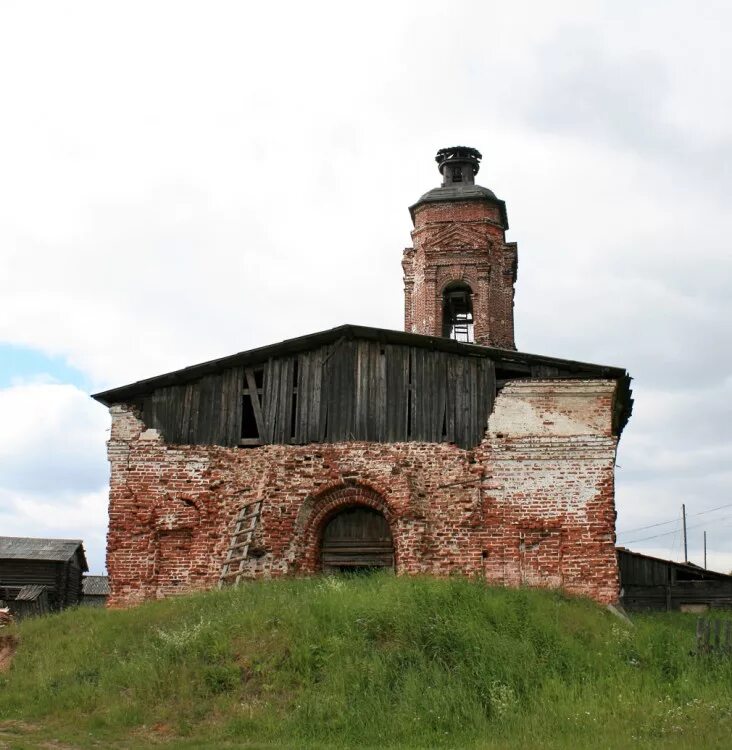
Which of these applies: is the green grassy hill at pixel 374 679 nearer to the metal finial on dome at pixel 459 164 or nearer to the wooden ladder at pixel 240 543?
the wooden ladder at pixel 240 543

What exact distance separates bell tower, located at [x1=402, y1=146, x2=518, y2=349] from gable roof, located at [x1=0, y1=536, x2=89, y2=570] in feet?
40.0

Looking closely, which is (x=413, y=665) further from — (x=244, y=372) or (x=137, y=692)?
A: (x=244, y=372)

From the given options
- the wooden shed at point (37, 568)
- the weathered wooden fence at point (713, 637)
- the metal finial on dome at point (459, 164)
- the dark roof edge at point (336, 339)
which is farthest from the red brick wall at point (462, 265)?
the weathered wooden fence at point (713, 637)

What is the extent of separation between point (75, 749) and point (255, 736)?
187 cm

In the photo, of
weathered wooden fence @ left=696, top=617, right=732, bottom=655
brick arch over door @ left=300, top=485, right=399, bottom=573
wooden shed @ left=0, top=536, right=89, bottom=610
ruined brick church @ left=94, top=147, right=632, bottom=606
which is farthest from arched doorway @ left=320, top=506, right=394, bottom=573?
wooden shed @ left=0, top=536, right=89, bottom=610

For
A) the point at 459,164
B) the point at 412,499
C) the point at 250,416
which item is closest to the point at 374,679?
the point at 412,499

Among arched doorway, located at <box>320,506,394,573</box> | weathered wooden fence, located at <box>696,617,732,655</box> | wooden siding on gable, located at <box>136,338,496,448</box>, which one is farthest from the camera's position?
wooden siding on gable, located at <box>136,338,496,448</box>

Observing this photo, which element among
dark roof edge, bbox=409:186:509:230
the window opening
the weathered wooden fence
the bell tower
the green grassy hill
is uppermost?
dark roof edge, bbox=409:186:509:230

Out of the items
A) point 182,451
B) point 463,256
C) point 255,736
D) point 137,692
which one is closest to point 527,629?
point 255,736

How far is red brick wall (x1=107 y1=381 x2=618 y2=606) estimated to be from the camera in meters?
16.4

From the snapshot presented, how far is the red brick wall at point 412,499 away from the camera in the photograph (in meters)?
16.4

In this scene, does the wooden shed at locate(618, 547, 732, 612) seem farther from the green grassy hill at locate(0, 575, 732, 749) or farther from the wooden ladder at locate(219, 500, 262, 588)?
the wooden ladder at locate(219, 500, 262, 588)

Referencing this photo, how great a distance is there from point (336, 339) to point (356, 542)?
12.6 ft

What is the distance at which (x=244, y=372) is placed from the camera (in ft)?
59.9
